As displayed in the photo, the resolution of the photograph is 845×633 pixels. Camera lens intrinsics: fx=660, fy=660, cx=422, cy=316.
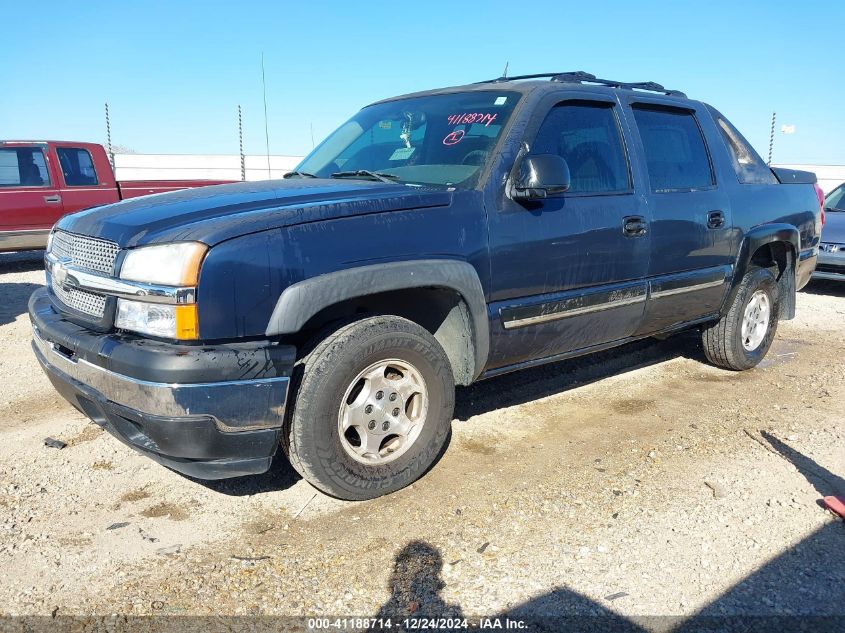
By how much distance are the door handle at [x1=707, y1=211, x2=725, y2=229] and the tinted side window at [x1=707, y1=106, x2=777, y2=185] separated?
1.56ft

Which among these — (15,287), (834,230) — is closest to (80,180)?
(15,287)

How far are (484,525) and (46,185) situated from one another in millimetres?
9228

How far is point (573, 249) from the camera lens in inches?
136

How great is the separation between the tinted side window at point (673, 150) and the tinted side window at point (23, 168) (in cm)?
873

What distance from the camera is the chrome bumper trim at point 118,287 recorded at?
7.89ft

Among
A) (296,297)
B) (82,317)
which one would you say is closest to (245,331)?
(296,297)

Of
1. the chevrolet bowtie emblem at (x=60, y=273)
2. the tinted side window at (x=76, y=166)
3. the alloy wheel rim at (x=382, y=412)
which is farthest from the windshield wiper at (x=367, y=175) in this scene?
the tinted side window at (x=76, y=166)

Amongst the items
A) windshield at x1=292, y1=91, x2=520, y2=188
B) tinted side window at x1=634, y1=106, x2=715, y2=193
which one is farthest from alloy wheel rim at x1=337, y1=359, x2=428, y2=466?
tinted side window at x1=634, y1=106, x2=715, y2=193

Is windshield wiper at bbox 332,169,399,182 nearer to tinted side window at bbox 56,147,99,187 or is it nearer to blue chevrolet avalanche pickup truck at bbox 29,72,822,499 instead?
blue chevrolet avalanche pickup truck at bbox 29,72,822,499

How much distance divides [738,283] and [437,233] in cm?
284

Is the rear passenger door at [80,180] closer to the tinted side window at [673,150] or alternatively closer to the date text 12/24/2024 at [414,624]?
the tinted side window at [673,150]

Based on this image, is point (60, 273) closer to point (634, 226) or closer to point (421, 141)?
Answer: point (421, 141)

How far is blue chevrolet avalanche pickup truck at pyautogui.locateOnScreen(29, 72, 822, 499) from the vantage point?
2.48 meters

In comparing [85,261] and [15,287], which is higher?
[85,261]
